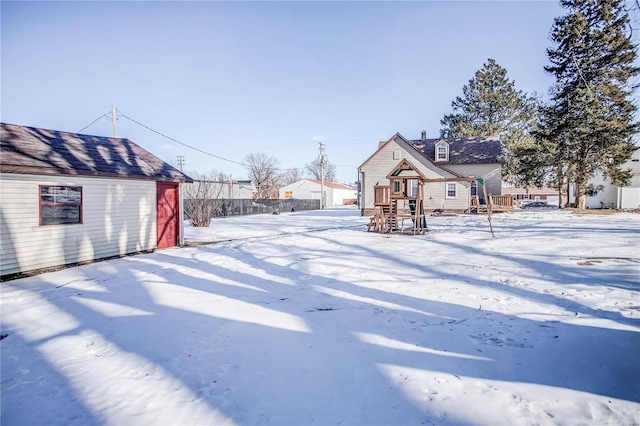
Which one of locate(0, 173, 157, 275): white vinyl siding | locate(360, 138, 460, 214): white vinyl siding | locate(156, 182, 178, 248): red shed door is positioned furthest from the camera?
locate(360, 138, 460, 214): white vinyl siding

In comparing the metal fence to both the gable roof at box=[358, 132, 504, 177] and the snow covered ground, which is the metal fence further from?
the snow covered ground

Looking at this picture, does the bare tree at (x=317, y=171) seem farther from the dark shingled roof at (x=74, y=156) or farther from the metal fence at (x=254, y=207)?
the dark shingled roof at (x=74, y=156)

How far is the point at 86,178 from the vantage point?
31.3 ft

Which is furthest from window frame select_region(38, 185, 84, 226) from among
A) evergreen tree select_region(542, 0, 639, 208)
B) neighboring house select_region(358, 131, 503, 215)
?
evergreen tree select_region(542, 0, 639, 208)

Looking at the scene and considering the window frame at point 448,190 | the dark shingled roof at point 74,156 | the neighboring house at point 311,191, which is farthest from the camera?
the neighboring house at point 311,191

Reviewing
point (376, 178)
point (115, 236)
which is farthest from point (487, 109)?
point (115, 236)

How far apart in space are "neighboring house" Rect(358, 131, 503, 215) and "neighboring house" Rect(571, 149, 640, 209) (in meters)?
8.70

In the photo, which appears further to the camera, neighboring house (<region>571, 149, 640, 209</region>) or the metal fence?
the metal fence

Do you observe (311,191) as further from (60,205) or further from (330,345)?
(330,345)

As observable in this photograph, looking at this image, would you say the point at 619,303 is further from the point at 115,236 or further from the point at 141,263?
the point at 115,236

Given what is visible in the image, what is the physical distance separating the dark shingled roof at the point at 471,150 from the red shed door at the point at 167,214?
21.5 m

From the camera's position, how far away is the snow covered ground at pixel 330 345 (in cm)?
295

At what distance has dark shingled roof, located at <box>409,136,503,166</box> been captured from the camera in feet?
90.5

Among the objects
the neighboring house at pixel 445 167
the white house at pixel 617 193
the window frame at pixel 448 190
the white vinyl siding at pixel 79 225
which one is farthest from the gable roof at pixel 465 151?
the white vinyl siding at pixel 79 225
